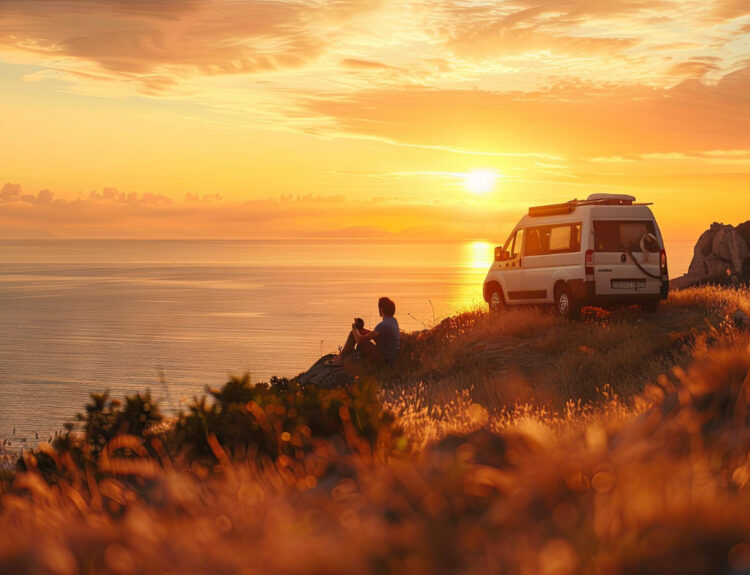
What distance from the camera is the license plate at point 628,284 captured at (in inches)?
723

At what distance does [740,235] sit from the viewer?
123 feet

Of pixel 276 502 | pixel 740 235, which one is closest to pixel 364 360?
pixel 276 502

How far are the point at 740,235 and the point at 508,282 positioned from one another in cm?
2172

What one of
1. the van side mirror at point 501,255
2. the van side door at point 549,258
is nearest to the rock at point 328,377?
the van side door at point 549,258

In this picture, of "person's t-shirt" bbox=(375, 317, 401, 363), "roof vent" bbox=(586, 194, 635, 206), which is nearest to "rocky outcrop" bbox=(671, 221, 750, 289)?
"roof vent" bbox=(586, 194, 635, 206)

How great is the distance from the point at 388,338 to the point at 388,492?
11.3 meters

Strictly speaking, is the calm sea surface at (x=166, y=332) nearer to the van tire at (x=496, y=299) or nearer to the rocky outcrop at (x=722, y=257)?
the van tire at (x=496, y=299)

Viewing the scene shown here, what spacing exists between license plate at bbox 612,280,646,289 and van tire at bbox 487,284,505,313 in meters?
3.64

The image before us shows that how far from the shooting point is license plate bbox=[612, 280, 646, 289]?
60.3 feet

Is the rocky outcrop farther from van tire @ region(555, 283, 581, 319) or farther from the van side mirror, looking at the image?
van tire @ region(555, 283, 581, 319)

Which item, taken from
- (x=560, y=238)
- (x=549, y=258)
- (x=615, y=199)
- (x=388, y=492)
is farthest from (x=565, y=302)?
(x=388, y=492)

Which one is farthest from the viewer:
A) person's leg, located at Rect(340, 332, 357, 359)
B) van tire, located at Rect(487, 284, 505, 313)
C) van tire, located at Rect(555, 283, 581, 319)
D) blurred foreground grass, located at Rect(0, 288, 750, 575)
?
van tire, located at Rect(487, 284, 505, 313)

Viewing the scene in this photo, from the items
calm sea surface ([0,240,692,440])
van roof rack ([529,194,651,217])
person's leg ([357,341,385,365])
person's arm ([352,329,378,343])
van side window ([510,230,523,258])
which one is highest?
van roof rack ([529,194,651,217])

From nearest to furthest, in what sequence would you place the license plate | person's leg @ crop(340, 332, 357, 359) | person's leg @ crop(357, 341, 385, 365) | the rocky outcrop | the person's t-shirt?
the person's t-shirt
person's leg @ crop(357, 341, 385, 365)
person's leg @ crop(340, 332, 357, 359)
the license plate
the rocky outcrop
